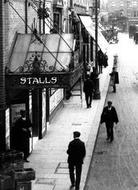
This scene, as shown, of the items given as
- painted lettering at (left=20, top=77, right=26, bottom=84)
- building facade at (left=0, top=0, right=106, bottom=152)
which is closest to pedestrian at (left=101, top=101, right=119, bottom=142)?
building facade at (left=0, top=0, right=106, bottom=152)

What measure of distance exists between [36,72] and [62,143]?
4.39 meters

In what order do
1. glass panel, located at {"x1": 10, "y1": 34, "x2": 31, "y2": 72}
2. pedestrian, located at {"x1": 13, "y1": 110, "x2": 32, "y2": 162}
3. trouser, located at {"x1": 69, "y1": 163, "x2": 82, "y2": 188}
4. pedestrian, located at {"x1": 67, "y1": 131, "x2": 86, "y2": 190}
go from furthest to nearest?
1. glass panel, located at {"x1": 10, "y1": 34, "x2": 31, "y2": 72}
2. pedestrian, located at {"x1": 13, "y1": 110, "x2": 32, "y2": 162}
3. trouser, located at {"x1": 69, "y1": 163, "x2": 82, "y2": 188}
4. pedestrian, located at {"x1": 67, "y1": 131, "x2": 86, "y2": 190}

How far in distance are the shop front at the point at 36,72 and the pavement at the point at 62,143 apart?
0.66 m

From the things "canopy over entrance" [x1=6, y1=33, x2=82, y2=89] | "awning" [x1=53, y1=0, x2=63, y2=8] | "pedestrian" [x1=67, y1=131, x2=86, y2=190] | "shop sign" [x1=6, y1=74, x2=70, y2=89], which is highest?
"awning" [x1=53, y1=0, x2=63, y2=8]

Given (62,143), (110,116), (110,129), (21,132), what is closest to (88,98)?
(110,129)

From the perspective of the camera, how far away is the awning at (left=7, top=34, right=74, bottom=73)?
49.7 ft

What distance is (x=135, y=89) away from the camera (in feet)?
111

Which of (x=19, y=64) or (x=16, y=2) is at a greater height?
(x=16, y=2)

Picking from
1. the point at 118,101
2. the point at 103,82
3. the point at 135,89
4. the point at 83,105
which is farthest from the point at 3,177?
the point at 103,82

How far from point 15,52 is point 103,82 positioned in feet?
72.9

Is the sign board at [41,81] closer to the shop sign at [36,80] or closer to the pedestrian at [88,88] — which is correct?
the shop sign at [36,80]

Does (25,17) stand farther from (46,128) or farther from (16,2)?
(46,128)

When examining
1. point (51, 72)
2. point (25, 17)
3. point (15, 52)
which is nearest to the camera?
point (51, 72)

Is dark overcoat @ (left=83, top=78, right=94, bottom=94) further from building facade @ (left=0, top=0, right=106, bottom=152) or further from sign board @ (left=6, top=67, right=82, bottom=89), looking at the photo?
sign board @ (left=6, top=67, right=82, bottom=89)
